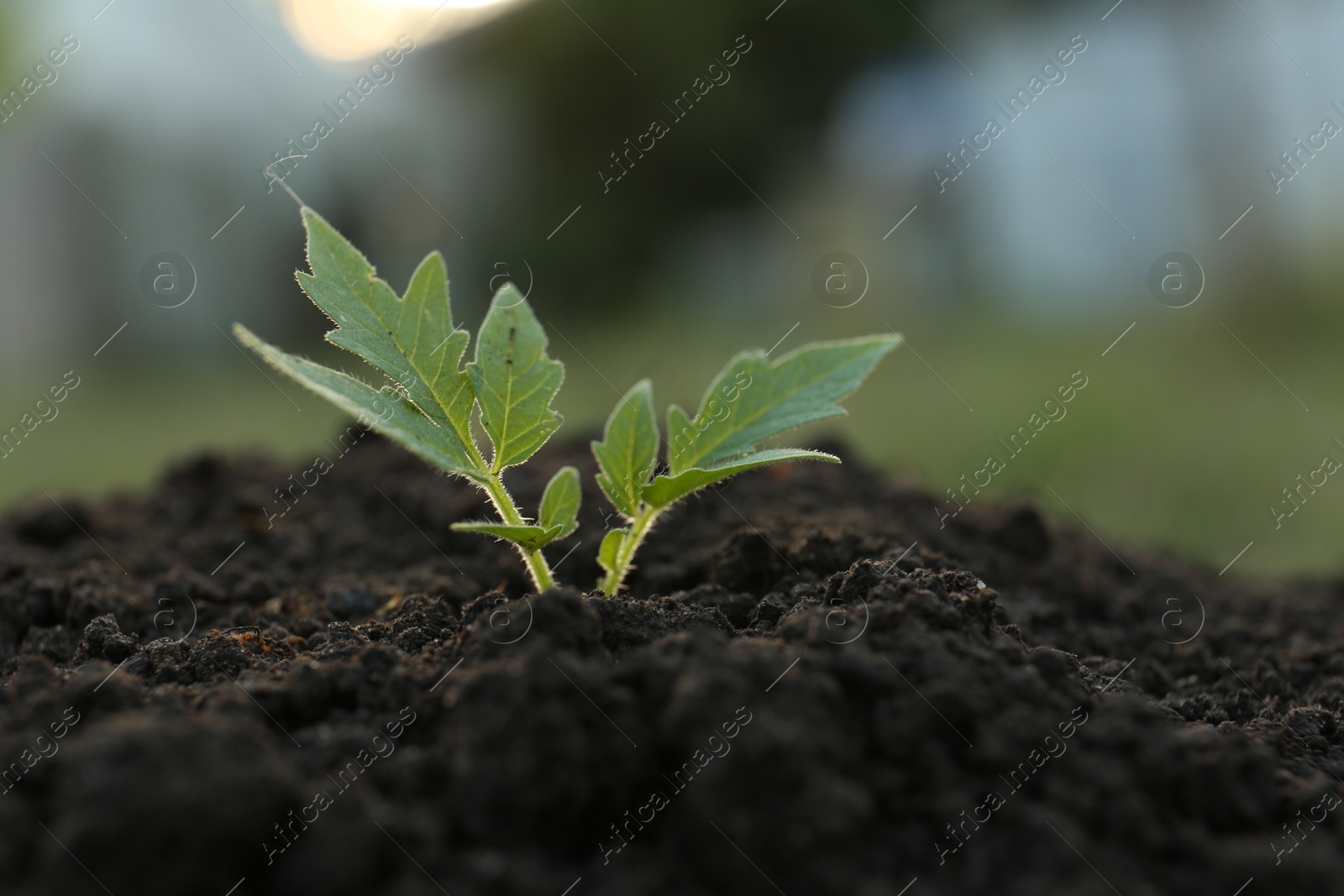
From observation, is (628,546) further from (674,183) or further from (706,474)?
(674,183)

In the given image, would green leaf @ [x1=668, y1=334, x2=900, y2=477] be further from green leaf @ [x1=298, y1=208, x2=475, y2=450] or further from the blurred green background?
the blurred green background

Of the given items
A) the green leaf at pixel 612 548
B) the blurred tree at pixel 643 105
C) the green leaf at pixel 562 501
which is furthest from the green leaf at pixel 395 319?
the blurred tree at pixel 643 105

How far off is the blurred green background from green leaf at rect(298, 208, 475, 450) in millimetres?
4715

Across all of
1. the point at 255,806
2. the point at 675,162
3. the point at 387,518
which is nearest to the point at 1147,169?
the point at 675,162

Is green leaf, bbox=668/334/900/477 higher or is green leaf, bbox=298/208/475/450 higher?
green leaf, bbox=298/208/475/450

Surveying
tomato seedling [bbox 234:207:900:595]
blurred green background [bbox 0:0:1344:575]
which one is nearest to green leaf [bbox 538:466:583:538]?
tomato seedling [bbox 234:207:900:595]

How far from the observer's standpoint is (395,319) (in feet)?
4.58

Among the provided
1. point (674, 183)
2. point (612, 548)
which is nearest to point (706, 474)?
point (612, 548)

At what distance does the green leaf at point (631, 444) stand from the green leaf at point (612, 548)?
8 centimetres

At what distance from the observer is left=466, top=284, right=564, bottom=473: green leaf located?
1332mm

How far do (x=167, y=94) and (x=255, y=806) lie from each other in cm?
983

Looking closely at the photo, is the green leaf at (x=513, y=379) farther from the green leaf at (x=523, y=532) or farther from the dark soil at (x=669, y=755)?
the dark soil at (x=669, y=755)

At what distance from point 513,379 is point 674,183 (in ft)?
27.2

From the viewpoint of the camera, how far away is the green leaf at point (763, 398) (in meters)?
1.36
